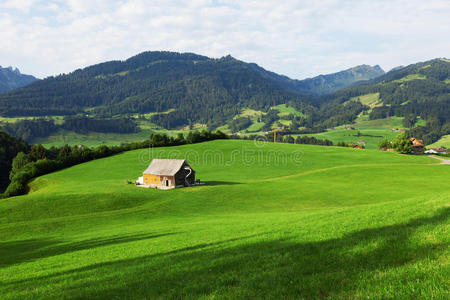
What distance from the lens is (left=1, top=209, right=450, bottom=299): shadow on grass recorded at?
834 centimetres

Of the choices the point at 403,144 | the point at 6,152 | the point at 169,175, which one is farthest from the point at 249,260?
the point at 6,152

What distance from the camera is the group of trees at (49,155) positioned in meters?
84.8

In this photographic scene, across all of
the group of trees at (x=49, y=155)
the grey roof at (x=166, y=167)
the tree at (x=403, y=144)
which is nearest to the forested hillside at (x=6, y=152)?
the group of trees at (x=49, y=155)

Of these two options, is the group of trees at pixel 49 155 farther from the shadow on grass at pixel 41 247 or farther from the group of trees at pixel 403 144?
the group of trees at pixel 403 144

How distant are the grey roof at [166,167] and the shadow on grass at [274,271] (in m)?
56.4

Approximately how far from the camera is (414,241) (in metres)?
11.1

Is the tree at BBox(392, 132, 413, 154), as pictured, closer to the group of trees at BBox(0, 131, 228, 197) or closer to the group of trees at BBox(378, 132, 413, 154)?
the group of trees at BBox(378, 132, 413, 154)

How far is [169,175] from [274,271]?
61978 mm

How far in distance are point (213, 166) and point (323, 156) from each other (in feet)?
163

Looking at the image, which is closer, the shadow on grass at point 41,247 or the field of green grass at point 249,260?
the field of green grass at point 249,260

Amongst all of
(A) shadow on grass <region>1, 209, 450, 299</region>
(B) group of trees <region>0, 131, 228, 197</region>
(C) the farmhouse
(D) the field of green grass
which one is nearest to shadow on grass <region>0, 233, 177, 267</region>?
(D) the field of green grass

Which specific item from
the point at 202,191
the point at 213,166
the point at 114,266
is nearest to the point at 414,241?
the point at 114,266

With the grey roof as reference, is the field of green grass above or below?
above

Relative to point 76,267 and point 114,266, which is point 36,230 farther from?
point 114,266
